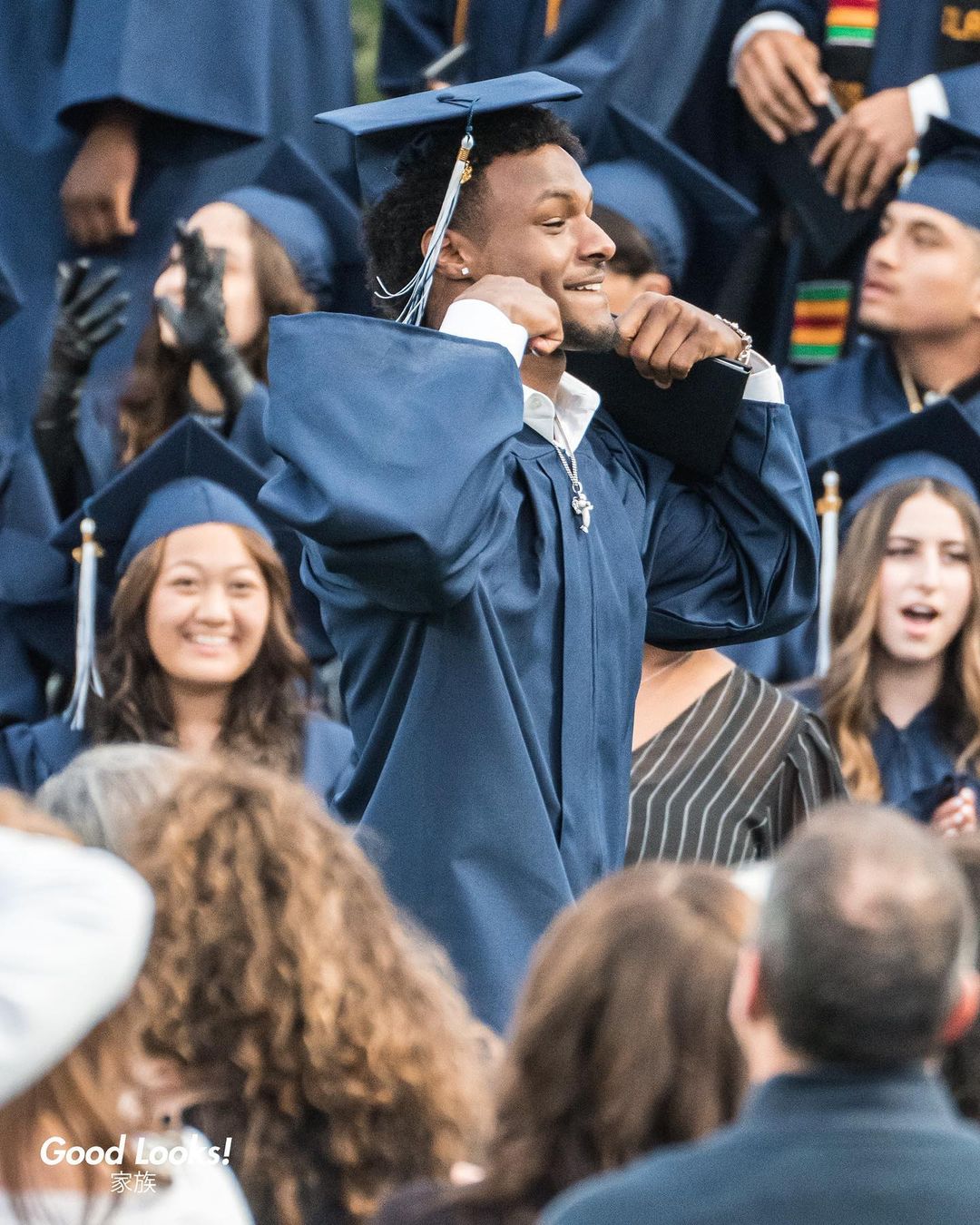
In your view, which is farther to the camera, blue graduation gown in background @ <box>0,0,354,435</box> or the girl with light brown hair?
blue graduation gown in background @ <box>0,0,354,435</box>

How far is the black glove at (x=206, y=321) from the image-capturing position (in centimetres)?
561

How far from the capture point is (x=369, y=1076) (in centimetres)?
239

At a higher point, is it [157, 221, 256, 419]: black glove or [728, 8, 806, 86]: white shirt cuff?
[728, 8, 806, 86]: white shirt cuff

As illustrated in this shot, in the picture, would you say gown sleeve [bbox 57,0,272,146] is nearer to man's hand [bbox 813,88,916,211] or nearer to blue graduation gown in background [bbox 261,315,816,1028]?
man's hand [bbox 813,88,916,211]

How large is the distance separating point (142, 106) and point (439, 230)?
3.33 meters

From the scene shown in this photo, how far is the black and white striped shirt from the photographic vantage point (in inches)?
161

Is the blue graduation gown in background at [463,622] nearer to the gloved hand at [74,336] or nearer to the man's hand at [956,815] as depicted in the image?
the man's hand at [956,815]

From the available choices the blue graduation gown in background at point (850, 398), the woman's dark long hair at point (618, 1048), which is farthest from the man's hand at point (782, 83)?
the woman's dark long hair at point (618, 1048)

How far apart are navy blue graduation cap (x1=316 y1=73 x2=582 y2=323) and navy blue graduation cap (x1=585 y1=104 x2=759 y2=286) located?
2.43 meters

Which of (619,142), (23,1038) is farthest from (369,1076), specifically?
(619,142)

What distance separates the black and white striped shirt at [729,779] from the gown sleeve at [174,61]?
2924 millimetres

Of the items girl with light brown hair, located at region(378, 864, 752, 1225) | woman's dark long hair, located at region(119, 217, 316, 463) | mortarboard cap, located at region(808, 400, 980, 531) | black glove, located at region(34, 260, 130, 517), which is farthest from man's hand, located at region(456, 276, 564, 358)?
woman's dark long hair, located at region(119, 217, 316, 463)

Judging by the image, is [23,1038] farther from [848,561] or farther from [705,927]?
[848,561]

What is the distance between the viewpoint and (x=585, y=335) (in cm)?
327
